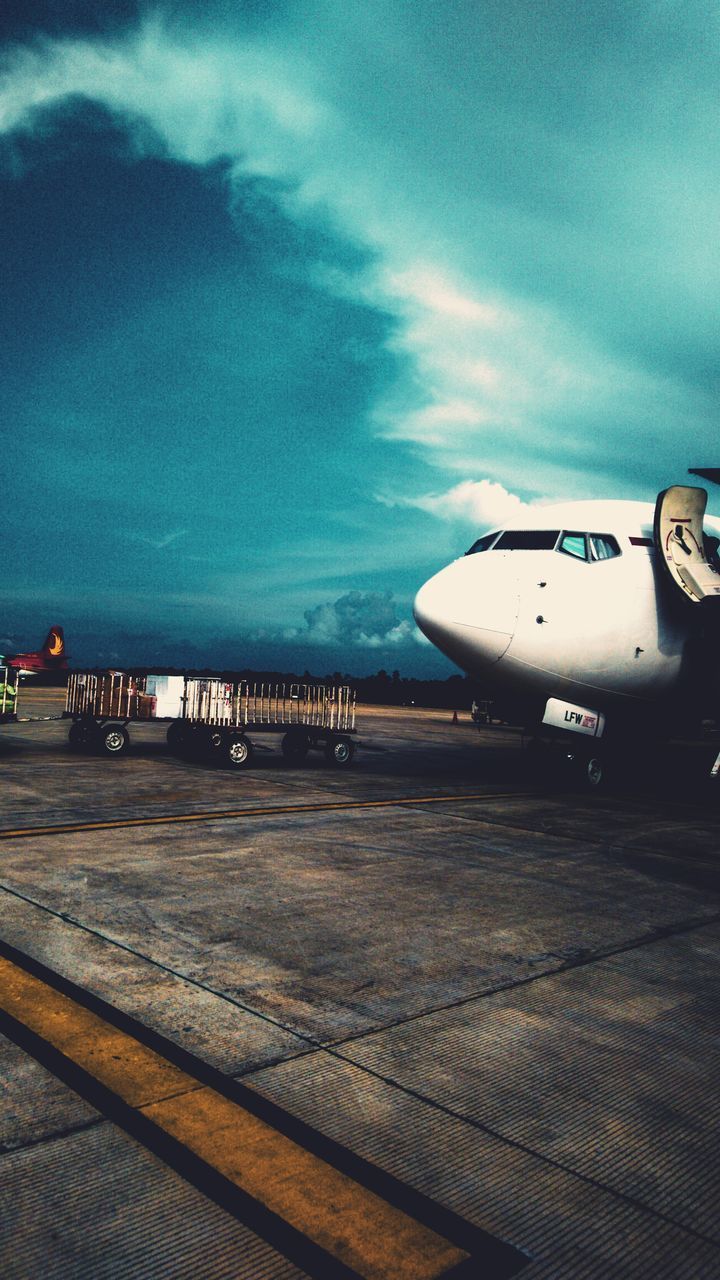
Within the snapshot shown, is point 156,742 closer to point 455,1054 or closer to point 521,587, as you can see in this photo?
point 521,587

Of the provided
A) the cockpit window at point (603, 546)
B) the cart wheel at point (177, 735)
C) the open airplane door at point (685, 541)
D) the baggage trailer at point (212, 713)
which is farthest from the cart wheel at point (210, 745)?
the open airplane door at point (685, 541)

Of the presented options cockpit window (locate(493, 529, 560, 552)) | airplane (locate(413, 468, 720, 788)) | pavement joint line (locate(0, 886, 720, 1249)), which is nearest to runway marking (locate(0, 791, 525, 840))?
airplane (locate(413, 468, 720, 788))

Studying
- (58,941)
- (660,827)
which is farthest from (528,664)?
(58,941)

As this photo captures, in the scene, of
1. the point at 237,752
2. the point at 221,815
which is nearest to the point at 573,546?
the point at 237,752

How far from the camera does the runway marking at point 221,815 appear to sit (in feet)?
30.6

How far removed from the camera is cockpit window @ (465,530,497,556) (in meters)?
15.9

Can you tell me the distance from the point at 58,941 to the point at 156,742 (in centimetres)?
1754

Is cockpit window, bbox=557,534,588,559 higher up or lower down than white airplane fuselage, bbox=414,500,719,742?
higher up

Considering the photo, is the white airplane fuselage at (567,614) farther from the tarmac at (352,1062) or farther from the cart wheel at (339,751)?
the tarmac at (352,1062)

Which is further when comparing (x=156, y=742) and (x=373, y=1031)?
(x=156, y=742)

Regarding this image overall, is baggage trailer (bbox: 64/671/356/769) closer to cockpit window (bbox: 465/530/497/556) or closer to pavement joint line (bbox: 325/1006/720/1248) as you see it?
cockpit window (bbox: 465/530/497/556)

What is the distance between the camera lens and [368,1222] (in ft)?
9.56

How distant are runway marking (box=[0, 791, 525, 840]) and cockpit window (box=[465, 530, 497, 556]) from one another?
471 centimetres

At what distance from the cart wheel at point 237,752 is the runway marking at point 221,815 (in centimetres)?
474
